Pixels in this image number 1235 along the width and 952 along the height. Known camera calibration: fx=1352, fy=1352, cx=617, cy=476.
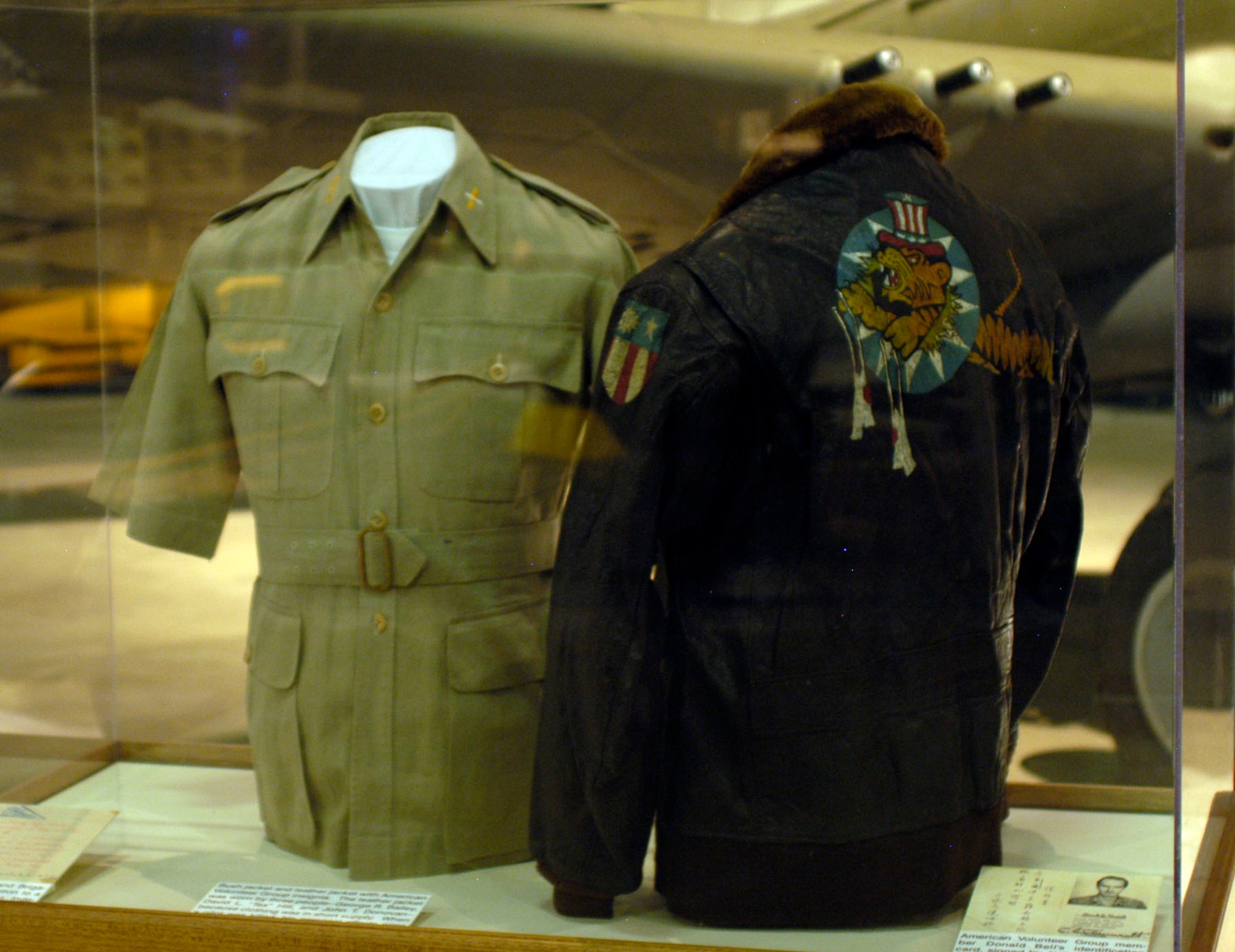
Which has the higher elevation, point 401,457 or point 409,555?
point 401,457

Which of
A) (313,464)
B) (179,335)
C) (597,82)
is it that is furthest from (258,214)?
(597,82)

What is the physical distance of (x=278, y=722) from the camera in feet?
5.69

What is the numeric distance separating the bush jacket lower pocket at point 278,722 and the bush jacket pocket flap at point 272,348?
11.9 inches

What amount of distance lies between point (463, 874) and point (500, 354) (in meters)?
0.65

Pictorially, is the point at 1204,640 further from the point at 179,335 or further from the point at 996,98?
the point at 179,335

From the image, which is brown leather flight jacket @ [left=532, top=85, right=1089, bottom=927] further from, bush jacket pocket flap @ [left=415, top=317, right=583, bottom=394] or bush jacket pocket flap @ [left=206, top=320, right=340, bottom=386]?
bush jacket pocket flap @ [left=206, top=320, right=340, bottom=386]

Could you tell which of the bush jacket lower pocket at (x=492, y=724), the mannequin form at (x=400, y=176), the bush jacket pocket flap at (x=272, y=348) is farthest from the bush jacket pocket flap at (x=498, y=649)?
the mannequin form at (x=400, y=176)

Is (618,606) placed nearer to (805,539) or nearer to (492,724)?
(805,539)

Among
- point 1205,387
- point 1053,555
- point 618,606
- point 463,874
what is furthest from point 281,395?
point 1205,387

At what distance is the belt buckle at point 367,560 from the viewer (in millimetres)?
1661

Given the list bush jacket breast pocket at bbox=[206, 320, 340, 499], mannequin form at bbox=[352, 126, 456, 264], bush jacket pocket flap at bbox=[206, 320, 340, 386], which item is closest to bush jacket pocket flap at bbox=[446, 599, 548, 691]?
bush jacket breast pocket at bbox=[206, 320, 340, 499]

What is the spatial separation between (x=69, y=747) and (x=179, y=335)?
67 centimetres

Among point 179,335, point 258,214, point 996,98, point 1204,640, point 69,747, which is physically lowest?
point 69,747

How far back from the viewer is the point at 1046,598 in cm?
164
